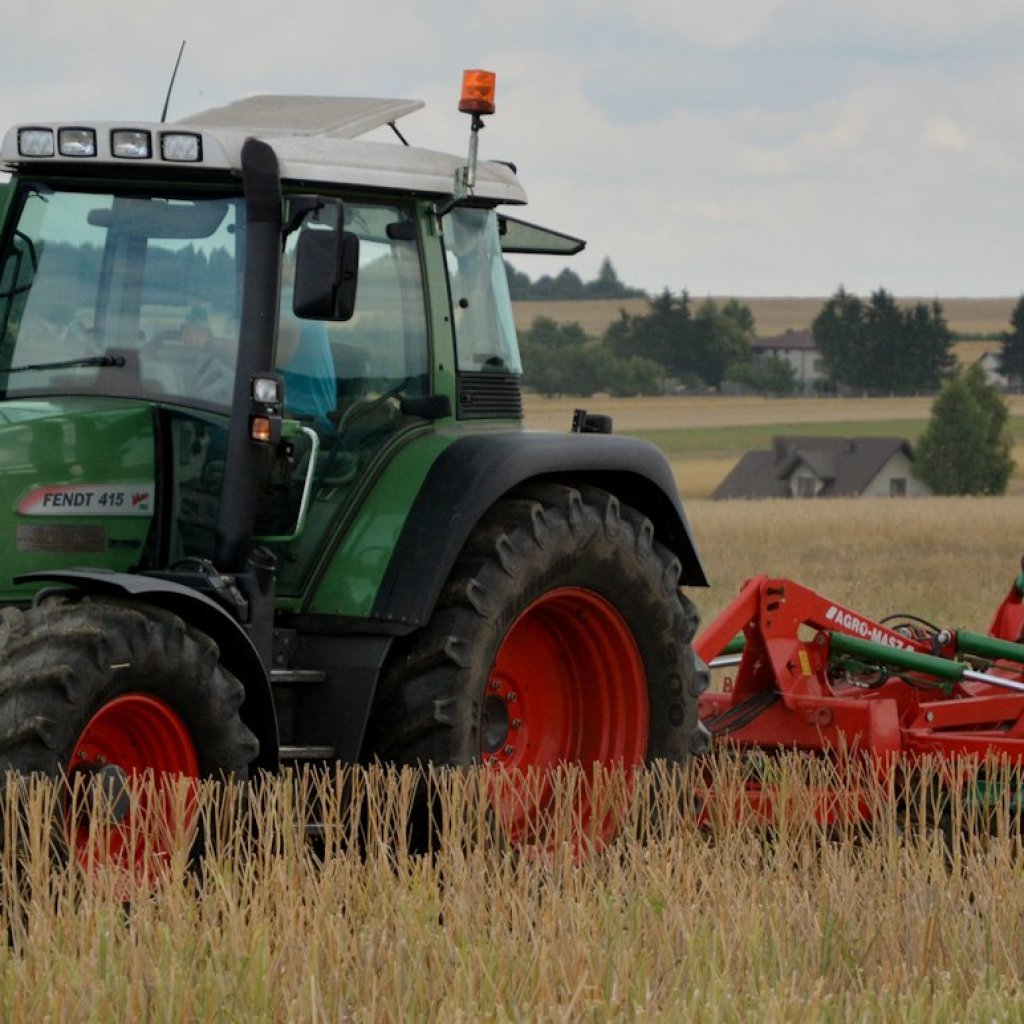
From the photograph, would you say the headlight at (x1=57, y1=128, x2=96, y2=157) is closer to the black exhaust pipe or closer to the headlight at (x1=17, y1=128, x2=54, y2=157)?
the headlight at (x1=17, y1=128, x2=54, y2=157)

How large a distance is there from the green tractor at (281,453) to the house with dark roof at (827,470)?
67257 mm

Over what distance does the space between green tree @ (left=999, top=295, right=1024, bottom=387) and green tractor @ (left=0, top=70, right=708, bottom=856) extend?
358ft

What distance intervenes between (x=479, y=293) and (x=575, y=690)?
1383 millimetres

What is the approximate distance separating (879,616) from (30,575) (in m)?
12.5

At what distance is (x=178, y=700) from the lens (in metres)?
5.62

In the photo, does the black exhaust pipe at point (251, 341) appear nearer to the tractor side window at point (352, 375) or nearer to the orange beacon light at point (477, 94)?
the tractor side window at point (352, 375)

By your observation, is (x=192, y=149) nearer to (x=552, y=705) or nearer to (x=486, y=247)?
(x=486, y=247)

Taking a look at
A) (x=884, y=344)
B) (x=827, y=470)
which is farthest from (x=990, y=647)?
(x=884, y=344)

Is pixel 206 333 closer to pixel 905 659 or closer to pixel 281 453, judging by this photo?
pixel 281 453

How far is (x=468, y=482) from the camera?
21.2 ft

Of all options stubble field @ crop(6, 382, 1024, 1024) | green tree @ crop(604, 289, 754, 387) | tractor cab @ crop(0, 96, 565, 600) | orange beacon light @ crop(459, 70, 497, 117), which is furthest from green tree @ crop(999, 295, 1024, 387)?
stubble field @ crop(6, 382, 1024, 1024)

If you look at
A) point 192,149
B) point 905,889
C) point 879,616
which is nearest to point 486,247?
point 192,149

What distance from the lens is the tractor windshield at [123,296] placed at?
6.30m

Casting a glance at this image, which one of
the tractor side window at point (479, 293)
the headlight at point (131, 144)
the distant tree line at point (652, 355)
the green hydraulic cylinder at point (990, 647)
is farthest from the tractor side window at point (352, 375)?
the distant tree line at point (652, 355)
